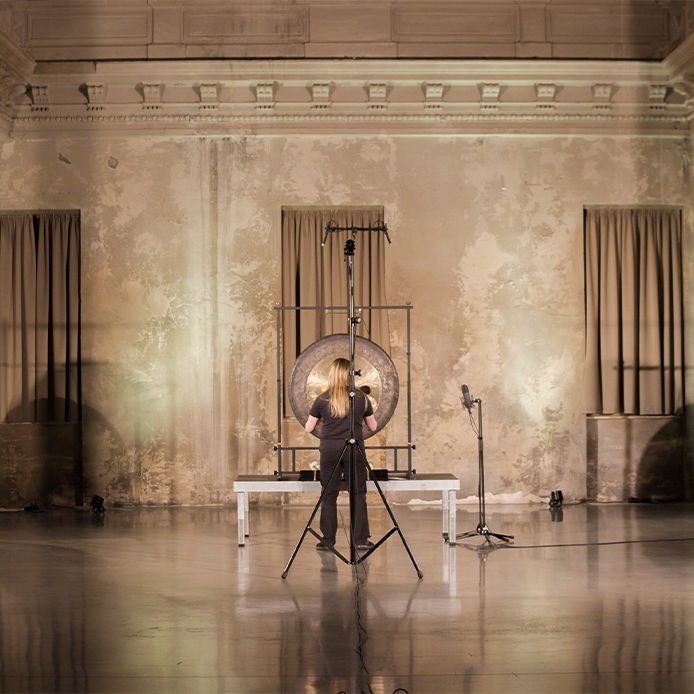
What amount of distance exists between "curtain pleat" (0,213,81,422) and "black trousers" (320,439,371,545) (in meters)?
4.59

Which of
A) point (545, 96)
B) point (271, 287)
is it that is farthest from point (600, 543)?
point (545, 96)

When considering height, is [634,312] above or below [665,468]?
above

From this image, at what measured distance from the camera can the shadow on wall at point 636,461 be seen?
31.8 ft

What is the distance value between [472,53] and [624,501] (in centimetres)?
586

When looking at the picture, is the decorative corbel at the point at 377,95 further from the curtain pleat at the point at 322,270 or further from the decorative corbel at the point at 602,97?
the decorative corbel at the point at 602,97

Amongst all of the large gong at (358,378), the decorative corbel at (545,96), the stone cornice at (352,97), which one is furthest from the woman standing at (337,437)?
the decorative corbel at (545,96)

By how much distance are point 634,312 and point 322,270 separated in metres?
3.94

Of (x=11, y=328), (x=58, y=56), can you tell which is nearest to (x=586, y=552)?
(x=11, y=328)

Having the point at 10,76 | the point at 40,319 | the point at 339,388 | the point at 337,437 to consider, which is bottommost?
the point at 337,437

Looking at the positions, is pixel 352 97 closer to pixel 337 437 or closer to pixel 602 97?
pixel 602 97

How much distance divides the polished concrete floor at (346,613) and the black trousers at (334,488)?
0.24 metres

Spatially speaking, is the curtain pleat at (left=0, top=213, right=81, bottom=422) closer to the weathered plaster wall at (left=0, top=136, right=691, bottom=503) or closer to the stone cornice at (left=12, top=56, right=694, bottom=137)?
the weathered plaster wall at (left=0, top=136, right=691, bottom=503)

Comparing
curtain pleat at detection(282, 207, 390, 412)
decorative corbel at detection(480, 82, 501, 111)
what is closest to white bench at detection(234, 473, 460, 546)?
curtain pleat at detection(282, 207, 390, 412)

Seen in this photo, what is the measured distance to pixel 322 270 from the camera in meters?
9.79
